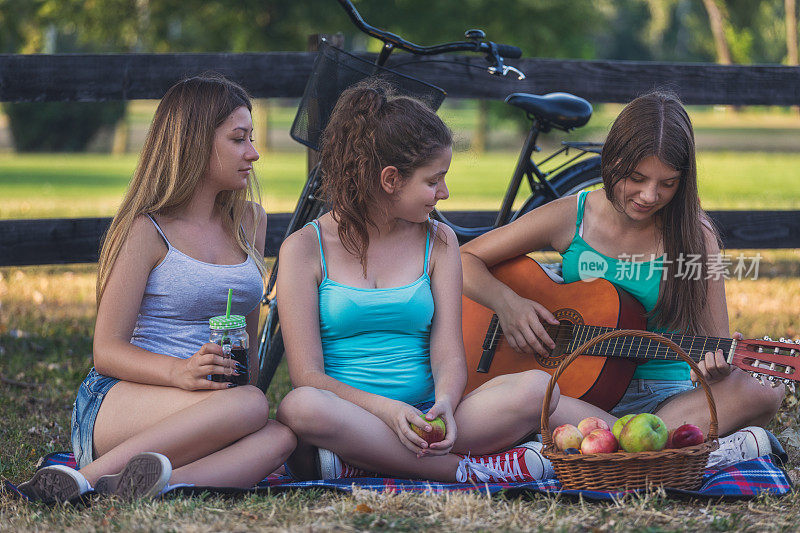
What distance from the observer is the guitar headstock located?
2865 mm

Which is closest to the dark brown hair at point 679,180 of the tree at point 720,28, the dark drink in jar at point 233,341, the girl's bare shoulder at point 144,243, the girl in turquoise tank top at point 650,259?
the girl in turquoise tank top at point 650,259

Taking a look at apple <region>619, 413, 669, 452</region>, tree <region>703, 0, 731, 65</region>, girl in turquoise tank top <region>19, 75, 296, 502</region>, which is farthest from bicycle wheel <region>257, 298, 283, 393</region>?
tree <region>703, 0, 731, 65</region>

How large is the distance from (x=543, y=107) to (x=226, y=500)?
2.29 metres

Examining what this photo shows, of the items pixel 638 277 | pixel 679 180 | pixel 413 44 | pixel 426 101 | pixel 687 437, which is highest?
pixel 413 44

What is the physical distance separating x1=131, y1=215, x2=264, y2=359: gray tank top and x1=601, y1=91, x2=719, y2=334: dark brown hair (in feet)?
4.68

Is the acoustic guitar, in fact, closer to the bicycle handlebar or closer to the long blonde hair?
the bicycle handlebar

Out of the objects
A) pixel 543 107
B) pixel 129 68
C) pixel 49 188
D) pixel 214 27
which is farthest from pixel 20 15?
pixel 543 107

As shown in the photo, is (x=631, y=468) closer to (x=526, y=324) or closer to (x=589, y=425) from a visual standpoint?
(x=589, y=425)

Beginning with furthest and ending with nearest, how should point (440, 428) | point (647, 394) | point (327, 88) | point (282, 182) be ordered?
point (282, 182) < point (327, 88) < point (647, 394) < point (440, 428)

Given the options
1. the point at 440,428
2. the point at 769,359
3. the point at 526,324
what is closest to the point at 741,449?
the point at 769,359

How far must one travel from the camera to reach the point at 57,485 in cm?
277

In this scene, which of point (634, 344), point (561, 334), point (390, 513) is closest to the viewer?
point (390, 513)

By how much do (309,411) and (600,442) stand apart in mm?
893

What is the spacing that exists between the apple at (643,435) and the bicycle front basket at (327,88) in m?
1.58
